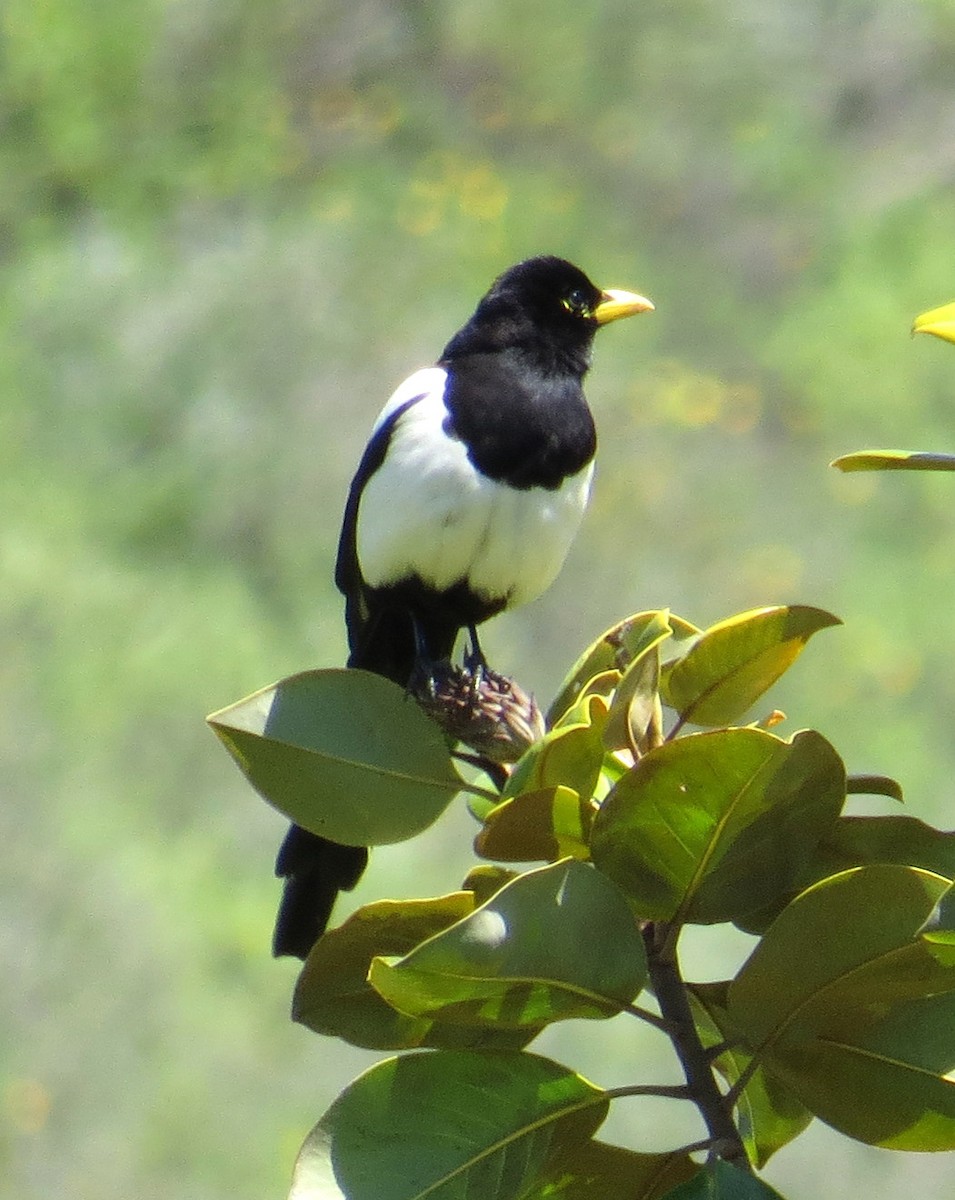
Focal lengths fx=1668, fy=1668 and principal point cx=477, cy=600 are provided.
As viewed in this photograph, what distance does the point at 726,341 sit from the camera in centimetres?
811

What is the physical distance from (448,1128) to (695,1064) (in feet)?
0.60

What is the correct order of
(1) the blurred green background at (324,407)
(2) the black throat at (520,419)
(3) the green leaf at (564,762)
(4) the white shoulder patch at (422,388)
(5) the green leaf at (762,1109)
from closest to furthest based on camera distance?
(3) the green leaf at (564,762) → (5) the green leaf at (762,1109) → (2) the black throat at (520,419) → (4) the white shoulder patch at (422,388) → (1) the blurred green background at (324,407)

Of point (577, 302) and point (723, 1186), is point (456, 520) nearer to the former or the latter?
point (577, 302)

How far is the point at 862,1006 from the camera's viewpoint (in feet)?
3.97

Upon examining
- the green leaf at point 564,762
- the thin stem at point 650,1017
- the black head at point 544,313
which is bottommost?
the thin stem at point 650,1017

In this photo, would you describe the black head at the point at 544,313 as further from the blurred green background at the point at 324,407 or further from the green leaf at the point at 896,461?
the blurred green background at the point at 324,407

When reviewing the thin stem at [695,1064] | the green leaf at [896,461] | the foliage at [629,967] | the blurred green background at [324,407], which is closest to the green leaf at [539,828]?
the foliage at [629,967]

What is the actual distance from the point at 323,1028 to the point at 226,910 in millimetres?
4534

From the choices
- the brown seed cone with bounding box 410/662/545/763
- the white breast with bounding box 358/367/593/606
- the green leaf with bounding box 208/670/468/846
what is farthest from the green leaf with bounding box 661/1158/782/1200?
the white breast with bounding box 358/367/593/606

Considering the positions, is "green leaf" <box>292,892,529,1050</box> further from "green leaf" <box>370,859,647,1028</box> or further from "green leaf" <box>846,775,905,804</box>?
"green leaf" <box>846,775,905,804</box>

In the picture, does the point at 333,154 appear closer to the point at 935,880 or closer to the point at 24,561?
the point at 24,561

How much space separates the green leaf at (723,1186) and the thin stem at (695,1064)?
0.04 ft

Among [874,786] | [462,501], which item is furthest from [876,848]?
[462,501]

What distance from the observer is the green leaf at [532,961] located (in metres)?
1.13
